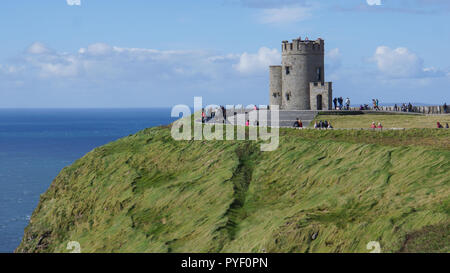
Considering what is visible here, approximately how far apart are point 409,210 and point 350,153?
10245mm

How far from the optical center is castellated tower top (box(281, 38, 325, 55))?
221 ft

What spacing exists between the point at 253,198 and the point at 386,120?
2367cm

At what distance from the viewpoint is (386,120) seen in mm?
57250

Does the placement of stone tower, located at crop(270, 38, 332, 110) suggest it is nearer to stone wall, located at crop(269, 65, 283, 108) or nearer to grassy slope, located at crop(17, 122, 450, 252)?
stone wall, located at crop(269, 65, 283, 108)

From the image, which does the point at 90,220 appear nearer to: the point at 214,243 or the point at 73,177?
the point at 73,177

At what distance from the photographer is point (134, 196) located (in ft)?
139

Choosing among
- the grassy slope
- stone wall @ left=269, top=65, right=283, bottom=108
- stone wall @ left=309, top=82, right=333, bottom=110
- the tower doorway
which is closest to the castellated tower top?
Answer: stone wall @ left=269, top=65, right=283, bottom=108

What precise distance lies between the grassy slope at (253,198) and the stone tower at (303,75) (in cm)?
1813

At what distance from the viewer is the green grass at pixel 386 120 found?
5273cm

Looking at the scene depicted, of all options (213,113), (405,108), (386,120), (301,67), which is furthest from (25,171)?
(386,120)

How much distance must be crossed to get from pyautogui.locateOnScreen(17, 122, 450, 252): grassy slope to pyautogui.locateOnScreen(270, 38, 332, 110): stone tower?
59.5ft

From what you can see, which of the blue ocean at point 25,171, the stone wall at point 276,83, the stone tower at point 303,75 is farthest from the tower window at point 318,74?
the blue ocean at point 25,171

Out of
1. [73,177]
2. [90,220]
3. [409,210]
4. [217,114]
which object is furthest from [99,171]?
[409,210]

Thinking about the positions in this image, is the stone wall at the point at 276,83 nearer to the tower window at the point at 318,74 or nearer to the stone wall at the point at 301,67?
the stone wall at the point at 301,67
